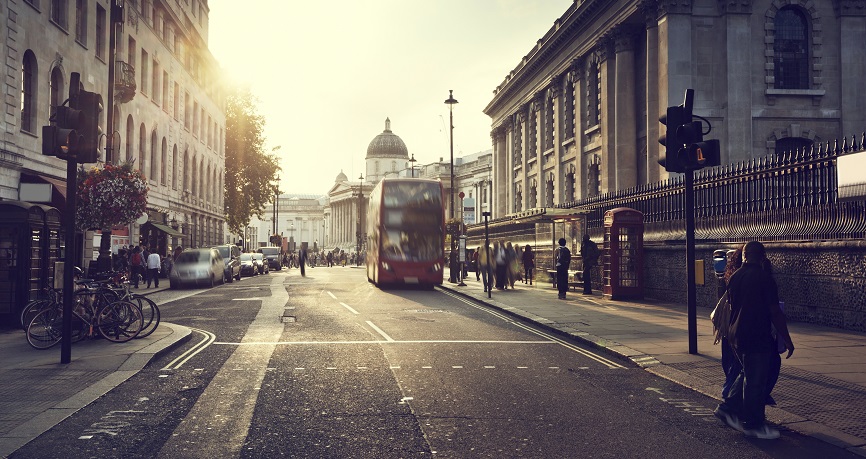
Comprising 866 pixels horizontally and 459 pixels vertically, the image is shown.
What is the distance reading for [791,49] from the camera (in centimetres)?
3059

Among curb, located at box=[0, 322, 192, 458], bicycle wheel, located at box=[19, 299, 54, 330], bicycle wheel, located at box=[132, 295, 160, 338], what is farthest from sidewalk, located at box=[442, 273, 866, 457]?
bicycle wheel, located at box=[19, 299, 54, 330]

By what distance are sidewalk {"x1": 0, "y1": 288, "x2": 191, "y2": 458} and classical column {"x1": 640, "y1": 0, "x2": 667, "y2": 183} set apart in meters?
23.3

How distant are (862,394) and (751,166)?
28.4 feet

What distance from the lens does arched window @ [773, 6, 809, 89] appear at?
1200 inches

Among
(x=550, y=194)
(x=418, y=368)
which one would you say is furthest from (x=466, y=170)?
(x=418, y=368)

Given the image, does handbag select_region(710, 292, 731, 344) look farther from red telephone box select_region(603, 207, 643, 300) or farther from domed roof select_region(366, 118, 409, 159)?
domed roof select_region(366, 118, 409, 159)

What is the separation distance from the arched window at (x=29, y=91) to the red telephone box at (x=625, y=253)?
17496mm

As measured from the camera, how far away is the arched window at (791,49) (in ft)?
100.0

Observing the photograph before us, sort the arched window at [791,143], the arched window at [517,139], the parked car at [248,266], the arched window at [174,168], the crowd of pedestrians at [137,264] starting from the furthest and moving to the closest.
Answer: the arched window at [517,139]
the parked car at [248,266]
the arched window at [174,168]
the arched window at [791,143]
the crowd of pedestrians at [137,264]

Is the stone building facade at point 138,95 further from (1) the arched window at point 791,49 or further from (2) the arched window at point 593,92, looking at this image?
(1) the arched window at point 791,49

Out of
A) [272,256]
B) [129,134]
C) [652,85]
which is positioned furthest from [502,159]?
[129,134]

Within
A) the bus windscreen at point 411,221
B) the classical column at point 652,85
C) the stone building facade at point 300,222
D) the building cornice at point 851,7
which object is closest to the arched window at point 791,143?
the classical column at point 652,85

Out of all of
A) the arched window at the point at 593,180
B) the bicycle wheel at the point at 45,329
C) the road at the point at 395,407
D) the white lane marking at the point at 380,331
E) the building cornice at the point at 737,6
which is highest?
the building cornice at the point at 737,6

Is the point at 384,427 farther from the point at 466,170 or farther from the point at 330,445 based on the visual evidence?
the point at 466,170
